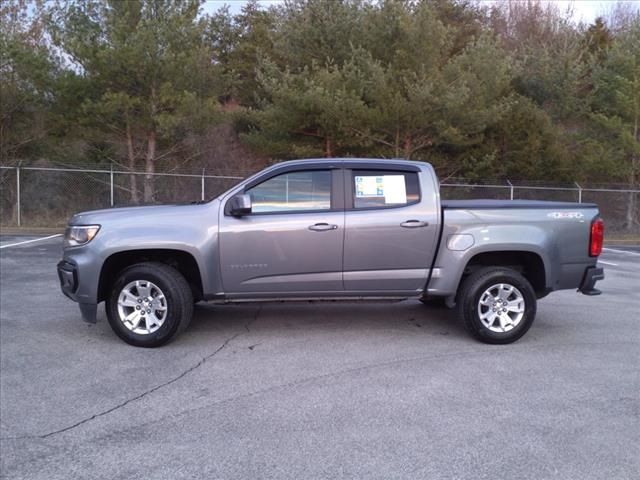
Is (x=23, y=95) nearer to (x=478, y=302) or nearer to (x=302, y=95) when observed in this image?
(x=302, y=95)

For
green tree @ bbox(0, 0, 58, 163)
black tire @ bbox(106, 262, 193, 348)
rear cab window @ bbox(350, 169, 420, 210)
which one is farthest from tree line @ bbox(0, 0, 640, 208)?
black tire @ bbox(106, 262, 193, 348)

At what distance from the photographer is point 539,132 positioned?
25484 millimetres

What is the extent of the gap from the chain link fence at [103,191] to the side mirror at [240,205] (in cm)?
1519

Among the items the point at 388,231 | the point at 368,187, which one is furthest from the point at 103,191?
the point at 388,231

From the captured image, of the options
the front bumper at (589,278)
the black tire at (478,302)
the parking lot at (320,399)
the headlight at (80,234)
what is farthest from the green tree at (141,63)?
the front bumper at (589,278)

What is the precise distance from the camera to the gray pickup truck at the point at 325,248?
6.18m

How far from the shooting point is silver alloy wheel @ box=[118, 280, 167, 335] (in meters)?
6.20

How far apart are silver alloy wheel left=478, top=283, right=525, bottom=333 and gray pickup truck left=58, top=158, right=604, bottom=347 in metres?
0.01

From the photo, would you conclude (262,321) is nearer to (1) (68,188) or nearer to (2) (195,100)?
(2) (195,100)

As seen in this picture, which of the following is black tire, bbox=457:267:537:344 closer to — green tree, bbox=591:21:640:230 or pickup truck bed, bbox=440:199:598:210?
pickup truck bed, bbox=440:199:598:210

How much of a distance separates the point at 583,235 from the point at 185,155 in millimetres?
20353

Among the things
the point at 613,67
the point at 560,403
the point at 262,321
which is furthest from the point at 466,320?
the point at 613,67

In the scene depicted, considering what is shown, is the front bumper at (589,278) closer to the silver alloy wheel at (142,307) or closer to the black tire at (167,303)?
the black tire at (167,303)

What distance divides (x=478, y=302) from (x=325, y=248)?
1674 mm
